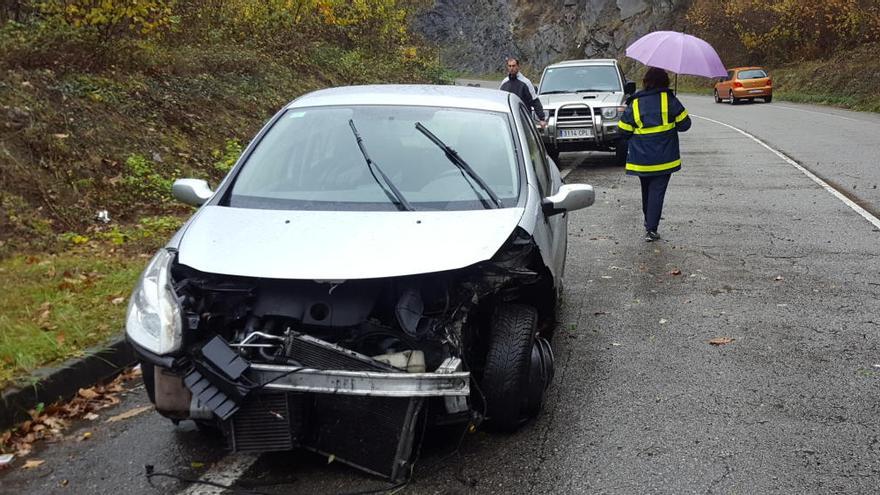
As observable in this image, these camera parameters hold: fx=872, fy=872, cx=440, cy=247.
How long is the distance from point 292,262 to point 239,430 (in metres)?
0.76

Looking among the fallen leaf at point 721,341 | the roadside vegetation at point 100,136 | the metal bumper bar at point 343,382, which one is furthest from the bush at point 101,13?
the metal bumper bar at point 343,382

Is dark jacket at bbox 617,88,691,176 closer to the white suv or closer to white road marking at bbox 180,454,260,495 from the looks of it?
the white suv

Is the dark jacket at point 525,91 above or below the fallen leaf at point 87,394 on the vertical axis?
above

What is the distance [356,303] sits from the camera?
13.1ft

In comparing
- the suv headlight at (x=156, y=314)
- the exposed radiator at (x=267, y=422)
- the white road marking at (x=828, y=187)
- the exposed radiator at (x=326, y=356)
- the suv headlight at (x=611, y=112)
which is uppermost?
the suv headlight at (x=156, y=314)

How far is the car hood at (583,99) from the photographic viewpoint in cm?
1576

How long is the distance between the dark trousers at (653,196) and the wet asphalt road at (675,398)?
10.8 inches

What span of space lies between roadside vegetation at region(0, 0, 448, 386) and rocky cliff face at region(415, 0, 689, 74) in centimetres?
4728

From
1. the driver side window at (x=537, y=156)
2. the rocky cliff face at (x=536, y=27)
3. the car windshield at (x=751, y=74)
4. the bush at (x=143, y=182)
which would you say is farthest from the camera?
the rocky cliff face at (x=536, y=27)

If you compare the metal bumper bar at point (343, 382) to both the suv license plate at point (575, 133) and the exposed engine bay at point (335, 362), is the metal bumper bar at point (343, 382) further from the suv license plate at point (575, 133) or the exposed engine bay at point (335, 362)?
the suv license plate at point (575, 133)

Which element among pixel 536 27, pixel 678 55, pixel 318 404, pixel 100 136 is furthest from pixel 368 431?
pixel 536 27

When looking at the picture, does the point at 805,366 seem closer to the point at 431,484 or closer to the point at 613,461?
the point at 613,461

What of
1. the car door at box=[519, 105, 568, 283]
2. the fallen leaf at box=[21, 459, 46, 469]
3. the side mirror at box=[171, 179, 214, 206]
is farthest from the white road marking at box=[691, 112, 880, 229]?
the fallen leaf at box=[21, 459, 46, 469]

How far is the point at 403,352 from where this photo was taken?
3.82 meters
